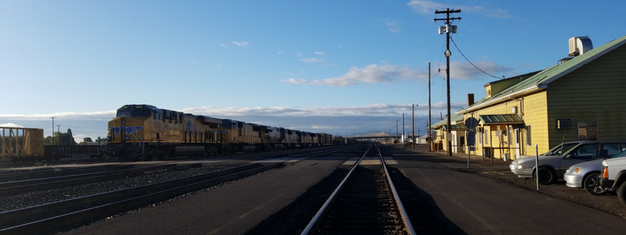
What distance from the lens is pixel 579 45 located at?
92.0 feet

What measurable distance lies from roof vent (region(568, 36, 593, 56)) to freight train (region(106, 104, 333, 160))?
26867 mm

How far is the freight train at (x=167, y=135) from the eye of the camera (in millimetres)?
29750

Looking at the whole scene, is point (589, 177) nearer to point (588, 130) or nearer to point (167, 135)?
point (588, 130)

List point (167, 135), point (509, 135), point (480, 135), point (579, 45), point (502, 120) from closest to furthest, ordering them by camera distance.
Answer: point (502, 120), point (509, 135), point (579, 45), point (167, 135), point (480, 135)

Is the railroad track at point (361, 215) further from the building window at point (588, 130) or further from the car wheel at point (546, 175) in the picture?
the building window at point (588, 130)

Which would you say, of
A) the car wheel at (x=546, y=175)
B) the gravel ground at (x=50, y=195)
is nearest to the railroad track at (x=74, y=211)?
the gravel ground at (x=50, y=195)

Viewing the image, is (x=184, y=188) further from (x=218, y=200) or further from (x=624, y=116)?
(x=624, y=116)

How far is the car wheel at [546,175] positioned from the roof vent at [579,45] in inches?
663

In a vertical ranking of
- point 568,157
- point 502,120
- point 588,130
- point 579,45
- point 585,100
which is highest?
point 579,45

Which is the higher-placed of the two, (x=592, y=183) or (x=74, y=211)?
(x=592, y=183)

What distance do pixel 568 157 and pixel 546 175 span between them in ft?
2.71

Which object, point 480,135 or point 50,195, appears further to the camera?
point 480,135

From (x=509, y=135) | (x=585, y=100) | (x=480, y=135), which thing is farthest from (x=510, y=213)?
(x=480, y=135)

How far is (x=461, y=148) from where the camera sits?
47.0 metres
